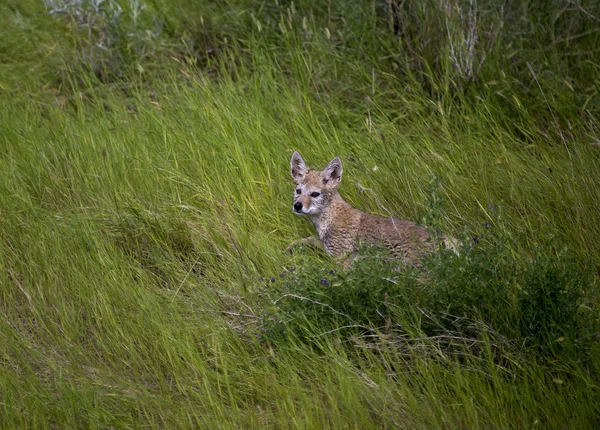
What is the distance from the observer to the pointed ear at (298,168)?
6016mm

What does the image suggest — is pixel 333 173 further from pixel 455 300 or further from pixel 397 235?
pixel 455 300

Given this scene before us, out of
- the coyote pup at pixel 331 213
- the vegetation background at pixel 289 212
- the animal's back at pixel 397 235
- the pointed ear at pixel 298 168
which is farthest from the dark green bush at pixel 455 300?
A: the pointed ear at pixel 298 168

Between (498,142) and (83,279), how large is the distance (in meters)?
3.28

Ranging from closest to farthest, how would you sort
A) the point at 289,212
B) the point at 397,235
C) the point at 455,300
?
1. the point at 455,300
2. the point at 397,235
3. the point at 289,212

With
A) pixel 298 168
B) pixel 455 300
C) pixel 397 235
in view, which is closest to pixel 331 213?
pixel 298 168

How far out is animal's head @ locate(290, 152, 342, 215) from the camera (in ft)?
19.3

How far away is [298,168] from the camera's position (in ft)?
20.0

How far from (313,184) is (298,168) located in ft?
0.72

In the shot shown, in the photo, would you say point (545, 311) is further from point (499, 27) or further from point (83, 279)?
point (499, 27)

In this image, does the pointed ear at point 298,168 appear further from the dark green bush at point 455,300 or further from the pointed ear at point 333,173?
the dark green bush at point 455,300

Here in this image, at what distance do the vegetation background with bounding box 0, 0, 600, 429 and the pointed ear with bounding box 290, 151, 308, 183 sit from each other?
0.20m

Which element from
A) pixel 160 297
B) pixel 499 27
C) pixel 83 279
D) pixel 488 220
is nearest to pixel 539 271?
pixel 488 220

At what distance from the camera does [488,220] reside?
5.50m

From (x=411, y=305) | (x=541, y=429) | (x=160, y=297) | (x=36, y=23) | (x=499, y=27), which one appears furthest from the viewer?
(x=36, y=23)
